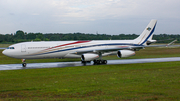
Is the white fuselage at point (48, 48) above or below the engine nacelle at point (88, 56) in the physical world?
above

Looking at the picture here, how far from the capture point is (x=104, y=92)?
1220 cm

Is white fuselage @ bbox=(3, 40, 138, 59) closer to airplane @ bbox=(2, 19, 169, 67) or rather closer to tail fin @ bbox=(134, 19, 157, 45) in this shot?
airplane @ bbox=(2, 19, 169, 67)

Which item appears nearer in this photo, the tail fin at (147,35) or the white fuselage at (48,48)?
the white fuselage at (48,48)

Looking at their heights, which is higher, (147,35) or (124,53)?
(147,35)

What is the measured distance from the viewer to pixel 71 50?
3077cm

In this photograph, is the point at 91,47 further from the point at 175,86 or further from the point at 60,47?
the point at 175,86

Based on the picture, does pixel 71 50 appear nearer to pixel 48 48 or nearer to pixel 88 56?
pixel 88 56

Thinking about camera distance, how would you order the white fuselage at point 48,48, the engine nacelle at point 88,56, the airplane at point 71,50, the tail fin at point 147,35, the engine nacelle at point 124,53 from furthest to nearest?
the tail fin at point 147,35 < the engine nacelle at point 124,53 < the engine nacelle at point 88,56 < the airplane at point 71,50 < the white fuselage at point 48,48

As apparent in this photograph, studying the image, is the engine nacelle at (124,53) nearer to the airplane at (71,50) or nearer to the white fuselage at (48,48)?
the airplane at (71,50)

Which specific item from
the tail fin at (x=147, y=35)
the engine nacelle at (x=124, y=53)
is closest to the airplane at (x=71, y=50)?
the engine nacelle at (x=124, y=53)

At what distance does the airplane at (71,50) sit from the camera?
93.1 feet

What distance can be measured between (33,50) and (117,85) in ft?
57.5

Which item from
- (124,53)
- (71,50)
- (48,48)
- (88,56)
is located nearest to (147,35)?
(124,53)

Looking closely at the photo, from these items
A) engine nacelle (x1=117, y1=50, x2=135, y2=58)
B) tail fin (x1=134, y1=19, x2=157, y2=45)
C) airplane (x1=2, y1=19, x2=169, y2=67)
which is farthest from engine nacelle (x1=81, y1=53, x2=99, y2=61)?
tail fin (x1=134, y1=19, x2=157, y2=45)
